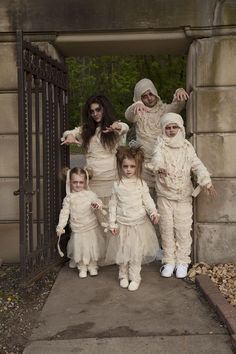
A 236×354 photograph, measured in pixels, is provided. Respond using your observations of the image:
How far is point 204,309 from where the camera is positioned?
4.35m

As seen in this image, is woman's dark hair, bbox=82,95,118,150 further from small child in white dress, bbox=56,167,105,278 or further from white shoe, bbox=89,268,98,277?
white shoe, bbox=89,268,98,277

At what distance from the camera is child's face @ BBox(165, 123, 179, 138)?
5.03 m

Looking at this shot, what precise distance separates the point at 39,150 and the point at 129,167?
1034mm

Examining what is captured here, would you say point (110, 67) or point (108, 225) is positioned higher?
point (110, 67)

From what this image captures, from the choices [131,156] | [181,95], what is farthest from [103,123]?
[181,95]

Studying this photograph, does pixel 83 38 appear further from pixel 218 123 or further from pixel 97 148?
pixel 218 123

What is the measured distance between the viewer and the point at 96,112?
5363mm

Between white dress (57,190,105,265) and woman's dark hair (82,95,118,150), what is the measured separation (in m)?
0.61

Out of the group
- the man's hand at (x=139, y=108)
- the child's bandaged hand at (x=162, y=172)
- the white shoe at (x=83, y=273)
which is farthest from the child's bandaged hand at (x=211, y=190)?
the white shoe at (x=83, y=273)

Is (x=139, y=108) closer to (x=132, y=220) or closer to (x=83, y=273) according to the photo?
(x=132, y=220)

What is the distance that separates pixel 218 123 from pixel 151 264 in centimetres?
179

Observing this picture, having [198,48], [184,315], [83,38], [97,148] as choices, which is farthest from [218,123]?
[184,315]

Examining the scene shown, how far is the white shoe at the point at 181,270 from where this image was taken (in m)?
5.14

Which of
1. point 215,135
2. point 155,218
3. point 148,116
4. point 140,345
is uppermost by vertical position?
point 148,116
